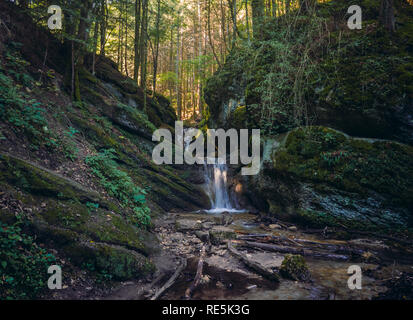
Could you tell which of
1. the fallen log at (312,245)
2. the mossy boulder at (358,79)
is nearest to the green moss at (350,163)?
the mossy boulder at (358,79)

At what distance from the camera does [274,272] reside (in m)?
5.05

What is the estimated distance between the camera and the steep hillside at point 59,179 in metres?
3.72

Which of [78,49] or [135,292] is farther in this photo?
[78,49]

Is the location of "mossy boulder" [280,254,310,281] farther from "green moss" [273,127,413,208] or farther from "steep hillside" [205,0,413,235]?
"green moss" [273,127,413,208]

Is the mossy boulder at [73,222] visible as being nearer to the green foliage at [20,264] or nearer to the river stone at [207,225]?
the green foliage at [20,264]

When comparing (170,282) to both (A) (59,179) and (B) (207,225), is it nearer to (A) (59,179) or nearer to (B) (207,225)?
(A) (59,179)

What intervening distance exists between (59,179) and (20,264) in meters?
2.14

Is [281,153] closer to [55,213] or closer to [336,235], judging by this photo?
[336,235]

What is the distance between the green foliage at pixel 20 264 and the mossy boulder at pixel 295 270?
15.3 feet

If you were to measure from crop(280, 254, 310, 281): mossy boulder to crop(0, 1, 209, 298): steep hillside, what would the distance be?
125 inches

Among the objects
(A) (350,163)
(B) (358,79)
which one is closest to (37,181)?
(A) (350,163)

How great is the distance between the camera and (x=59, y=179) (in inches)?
197
